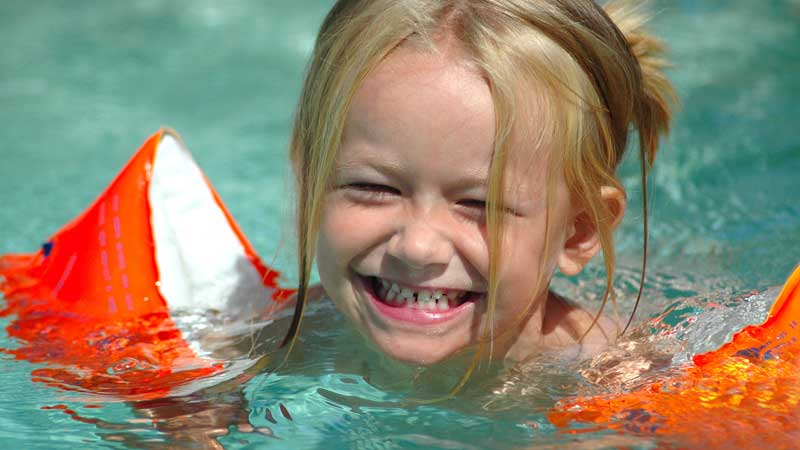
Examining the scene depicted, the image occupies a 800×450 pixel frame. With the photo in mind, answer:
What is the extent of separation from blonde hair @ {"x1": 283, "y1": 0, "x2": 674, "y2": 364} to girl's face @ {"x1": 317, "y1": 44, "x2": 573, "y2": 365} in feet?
0.09

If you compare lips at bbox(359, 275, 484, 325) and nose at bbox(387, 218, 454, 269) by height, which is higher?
nose at bbox(387, 218, 454, 269)

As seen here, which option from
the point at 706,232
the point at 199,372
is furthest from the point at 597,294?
the point at 199,372

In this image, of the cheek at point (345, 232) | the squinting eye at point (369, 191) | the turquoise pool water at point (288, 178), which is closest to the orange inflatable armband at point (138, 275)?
the turquoise pool water at point (288, 178)

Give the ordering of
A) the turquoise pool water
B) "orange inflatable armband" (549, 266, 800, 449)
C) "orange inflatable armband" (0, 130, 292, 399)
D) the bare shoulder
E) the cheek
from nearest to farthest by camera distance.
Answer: "orange inflatable armband" (549, 266, 800, 449) → the cheek → the turquoise pool water → the bare shoulder → "orange inflatable armband" (0, 130, 292, 399)

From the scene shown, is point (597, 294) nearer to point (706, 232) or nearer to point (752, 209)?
point (706, 232)

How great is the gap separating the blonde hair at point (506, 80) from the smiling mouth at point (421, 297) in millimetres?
84

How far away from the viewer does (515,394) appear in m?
2.36

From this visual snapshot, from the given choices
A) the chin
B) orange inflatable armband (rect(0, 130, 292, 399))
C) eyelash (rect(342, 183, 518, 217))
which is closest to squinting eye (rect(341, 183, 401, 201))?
eyelash (rect(342, 183, 518, 217))

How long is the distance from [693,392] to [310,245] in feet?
2.95

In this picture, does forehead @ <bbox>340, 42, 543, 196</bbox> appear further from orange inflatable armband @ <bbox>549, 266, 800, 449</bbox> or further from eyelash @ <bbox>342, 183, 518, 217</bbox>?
orange inflatable armband @ <bbox>549, 266, 800, 449</bbox>

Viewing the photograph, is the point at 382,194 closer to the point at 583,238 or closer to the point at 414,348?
the point at 414,348

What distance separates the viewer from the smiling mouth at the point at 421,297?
2.15m

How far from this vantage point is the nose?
6.64 ft

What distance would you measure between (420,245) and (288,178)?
0.64m
